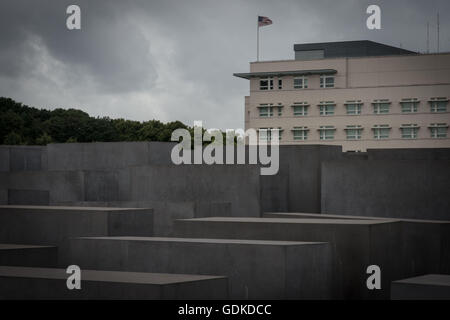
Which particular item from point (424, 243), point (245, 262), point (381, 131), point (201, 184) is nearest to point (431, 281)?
point (245, 262)

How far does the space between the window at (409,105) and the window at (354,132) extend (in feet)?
15.7

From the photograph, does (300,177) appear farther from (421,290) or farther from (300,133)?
(300,133)

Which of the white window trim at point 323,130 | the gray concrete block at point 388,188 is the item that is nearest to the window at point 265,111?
the white window trim at point 323,130

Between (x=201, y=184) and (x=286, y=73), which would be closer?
(x=201, y=184)

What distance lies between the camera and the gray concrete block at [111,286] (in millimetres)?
10469

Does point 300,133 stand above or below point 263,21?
below

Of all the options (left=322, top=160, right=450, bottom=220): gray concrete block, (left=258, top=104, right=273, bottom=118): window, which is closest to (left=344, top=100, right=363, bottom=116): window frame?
(left=258, top=104, right=273, bottom=118): window

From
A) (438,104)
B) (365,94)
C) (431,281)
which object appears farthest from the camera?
(365,94)

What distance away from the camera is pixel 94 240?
14.3 m

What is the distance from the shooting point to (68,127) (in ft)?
266

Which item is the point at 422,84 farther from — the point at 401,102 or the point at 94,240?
the point at 94,240

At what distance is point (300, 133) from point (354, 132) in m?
5.66

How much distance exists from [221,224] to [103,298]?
15.6ft
